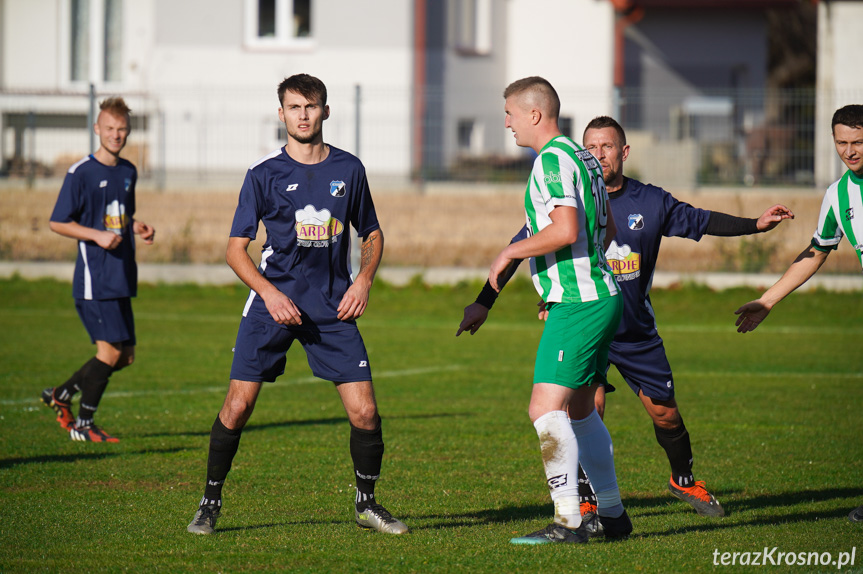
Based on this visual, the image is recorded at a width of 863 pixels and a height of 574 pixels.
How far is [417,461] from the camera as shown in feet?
24.5

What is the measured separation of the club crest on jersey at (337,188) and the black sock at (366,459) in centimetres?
122

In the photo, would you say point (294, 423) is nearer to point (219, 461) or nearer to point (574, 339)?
point (219, 461)

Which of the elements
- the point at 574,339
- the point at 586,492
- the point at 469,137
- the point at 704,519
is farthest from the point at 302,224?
the point at 469,137

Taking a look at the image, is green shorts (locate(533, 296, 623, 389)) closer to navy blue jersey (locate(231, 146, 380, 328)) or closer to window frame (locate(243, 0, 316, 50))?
navy blue jersey (locate(231, 146, 380, 328))

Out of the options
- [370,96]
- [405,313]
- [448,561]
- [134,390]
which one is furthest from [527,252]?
[370,96]

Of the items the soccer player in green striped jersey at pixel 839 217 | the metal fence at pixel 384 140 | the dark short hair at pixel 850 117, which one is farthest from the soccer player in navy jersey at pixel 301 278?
the metal fence at pixel 384 140

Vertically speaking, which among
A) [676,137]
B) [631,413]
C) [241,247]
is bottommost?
[631,413]

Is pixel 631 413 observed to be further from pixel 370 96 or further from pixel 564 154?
pixel 370 96

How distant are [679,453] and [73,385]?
15.4 feet

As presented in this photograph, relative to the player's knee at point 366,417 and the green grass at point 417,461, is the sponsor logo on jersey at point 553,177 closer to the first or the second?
the player's knee at point 366,417

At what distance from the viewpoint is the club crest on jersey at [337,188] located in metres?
5.54

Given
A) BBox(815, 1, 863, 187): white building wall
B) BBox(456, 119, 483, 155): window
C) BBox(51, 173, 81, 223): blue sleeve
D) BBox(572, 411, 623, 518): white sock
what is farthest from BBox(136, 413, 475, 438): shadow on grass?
BBox(815, 1, 863, 187): white building wall

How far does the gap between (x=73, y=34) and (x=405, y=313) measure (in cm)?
1885

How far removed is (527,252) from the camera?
189 inches
